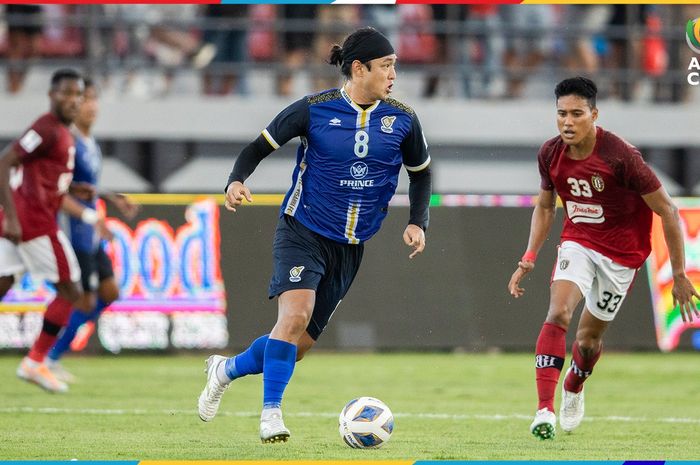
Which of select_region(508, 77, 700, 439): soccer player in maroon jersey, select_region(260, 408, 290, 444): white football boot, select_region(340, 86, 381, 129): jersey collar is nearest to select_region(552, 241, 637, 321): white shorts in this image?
select_region(508, 77, 700, 439): soccer player in maroon jersey

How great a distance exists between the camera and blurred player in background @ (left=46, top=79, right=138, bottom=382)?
11.8 meters

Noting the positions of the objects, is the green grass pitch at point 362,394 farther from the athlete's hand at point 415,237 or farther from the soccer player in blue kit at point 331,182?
the athlete's hand at point 415,237

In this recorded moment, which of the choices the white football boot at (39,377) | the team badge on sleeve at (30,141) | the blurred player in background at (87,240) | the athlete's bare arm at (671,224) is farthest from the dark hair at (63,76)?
the athlete's bare arm at (671,224)

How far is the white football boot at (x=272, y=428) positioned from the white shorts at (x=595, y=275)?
210 centimetres

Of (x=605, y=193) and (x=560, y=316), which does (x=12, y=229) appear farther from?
(x=605, y=193)

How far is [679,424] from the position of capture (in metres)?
8.91

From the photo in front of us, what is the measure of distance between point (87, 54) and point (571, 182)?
39.2 feet

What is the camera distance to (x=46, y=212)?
11195 mm

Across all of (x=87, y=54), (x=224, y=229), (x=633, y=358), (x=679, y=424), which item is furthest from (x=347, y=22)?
(x=679, y=424)

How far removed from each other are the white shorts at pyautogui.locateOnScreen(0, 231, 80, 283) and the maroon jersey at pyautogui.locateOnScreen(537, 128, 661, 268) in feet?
15.3

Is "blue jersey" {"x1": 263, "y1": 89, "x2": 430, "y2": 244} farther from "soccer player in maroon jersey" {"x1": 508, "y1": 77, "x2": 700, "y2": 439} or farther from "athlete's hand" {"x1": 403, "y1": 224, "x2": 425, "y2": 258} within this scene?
"soccer player in maroon jersey" {"x1": 508, "y1": 77, "x2": 700, "y2": 439}

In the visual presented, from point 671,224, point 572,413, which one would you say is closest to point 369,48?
point 671,224

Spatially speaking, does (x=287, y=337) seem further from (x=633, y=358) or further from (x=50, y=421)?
(x=633, y=358)

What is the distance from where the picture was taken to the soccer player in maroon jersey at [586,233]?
7.62 meters
